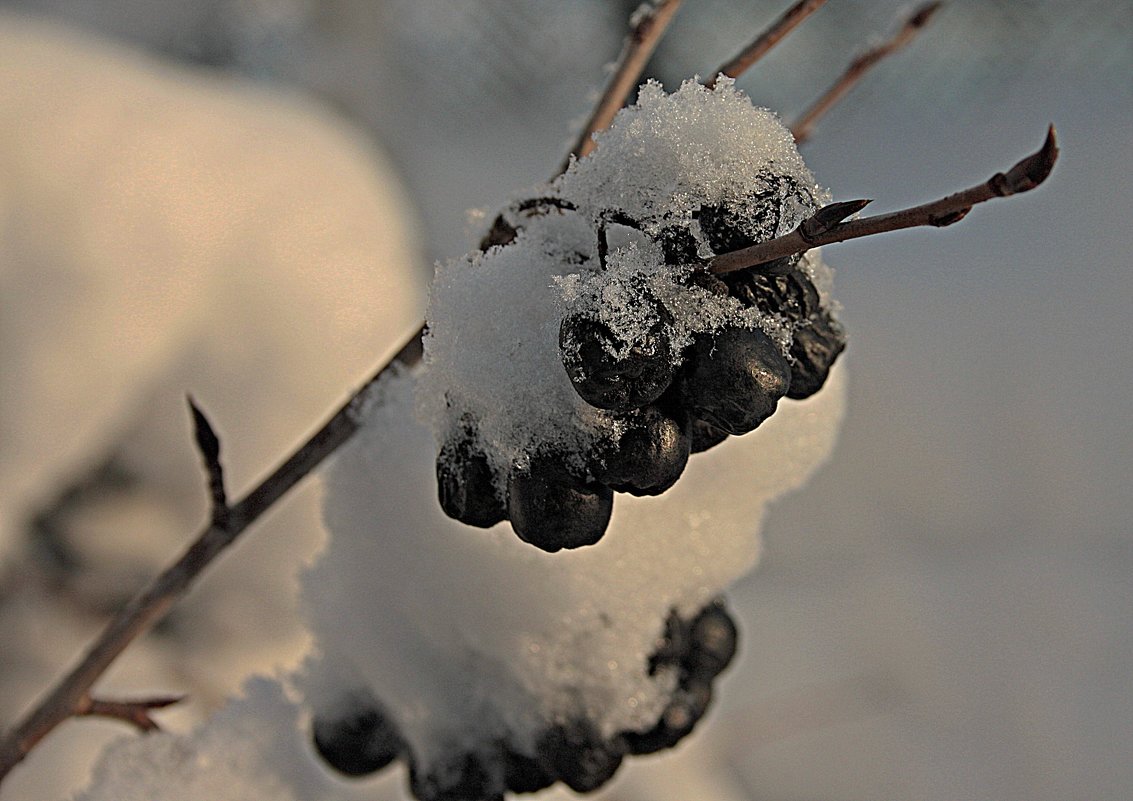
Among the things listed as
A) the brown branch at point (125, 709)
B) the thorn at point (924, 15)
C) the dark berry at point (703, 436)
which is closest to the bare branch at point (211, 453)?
the brown branch at point (125, 709)

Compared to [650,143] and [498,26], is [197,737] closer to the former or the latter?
[650,143]

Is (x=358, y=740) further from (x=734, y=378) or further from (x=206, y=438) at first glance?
(x=734, y=378)

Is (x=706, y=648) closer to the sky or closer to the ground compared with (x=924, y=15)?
closer to the ground

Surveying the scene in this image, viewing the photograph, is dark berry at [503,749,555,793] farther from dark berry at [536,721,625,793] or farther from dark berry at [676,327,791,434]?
dark berry at [676,327,791,434]

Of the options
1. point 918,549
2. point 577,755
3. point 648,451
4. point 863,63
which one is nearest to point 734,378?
point 648,451

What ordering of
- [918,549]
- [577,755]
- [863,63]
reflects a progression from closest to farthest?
1. [577,755]
2. [863,63]
3. [918,549]

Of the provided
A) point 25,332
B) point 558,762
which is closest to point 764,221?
→ point 558,762

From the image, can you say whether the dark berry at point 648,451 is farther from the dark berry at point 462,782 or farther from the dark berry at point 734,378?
the dark berry at point 462,782
